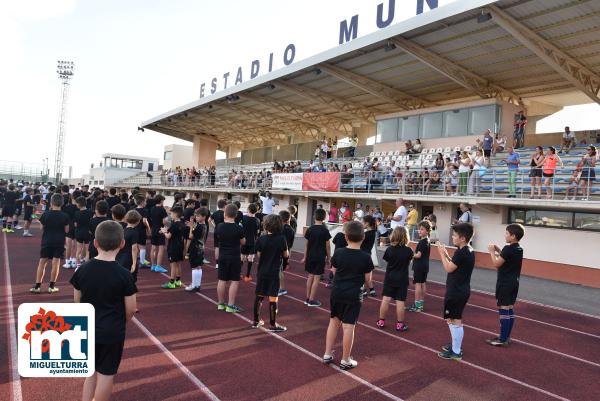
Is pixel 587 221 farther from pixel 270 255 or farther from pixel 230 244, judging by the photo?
pixel 230 244

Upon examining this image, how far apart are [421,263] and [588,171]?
8.53 metres

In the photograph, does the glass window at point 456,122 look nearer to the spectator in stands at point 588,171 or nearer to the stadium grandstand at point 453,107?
the stadium grandstand at point 453,107

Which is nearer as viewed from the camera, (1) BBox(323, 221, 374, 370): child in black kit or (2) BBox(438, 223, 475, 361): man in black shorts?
(1) BBox(323, 221, 374, 370): child in black kit

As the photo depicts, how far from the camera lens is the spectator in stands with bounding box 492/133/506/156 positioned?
19438 millimetres

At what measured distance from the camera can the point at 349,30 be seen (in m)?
21.1

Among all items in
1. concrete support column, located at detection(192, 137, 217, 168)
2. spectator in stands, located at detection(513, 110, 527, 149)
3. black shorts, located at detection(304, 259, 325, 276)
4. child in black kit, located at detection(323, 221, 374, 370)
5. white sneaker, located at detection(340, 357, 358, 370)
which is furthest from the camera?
concrete support column, located at detection(192, 137, 217, 168)

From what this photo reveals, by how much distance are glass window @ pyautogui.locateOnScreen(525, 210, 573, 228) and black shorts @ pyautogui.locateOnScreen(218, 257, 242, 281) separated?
1269cm

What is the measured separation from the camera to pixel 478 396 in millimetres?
4703

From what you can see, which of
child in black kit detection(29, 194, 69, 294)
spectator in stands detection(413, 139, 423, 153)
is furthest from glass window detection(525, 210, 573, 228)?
child in black kit detection(29, 194, 69, 294)

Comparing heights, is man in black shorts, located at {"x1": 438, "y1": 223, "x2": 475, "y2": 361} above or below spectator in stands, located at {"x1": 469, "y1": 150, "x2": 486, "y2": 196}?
below

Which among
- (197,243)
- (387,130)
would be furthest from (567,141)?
(197,243)

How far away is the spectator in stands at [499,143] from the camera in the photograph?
63.8ft

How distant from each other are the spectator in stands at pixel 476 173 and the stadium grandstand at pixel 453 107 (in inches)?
9.1

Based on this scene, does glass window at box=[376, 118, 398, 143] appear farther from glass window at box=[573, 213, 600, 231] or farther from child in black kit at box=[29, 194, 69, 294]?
child in black kit at box=[29, 194, 69, 294]
